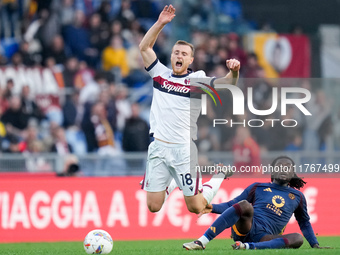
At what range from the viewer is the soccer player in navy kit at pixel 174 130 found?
9.46 meters

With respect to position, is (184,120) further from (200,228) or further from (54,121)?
(54,121)

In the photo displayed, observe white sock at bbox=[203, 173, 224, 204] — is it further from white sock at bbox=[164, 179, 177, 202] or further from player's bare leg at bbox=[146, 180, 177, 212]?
player's bare leg at bbox=[146, 180, 177, 212]

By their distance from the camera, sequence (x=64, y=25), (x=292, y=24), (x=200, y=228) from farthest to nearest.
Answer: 1. (x=292, y=24)
2. (x=64, y=25)
3. (x=200, y=228)

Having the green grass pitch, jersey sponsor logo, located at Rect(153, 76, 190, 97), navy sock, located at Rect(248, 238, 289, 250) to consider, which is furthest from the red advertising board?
navy sock, located at Rect(248, 238, 289, 250)

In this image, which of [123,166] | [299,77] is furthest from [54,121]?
[299,77]

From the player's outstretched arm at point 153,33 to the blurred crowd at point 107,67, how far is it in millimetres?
5078

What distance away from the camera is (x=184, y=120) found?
952 cm

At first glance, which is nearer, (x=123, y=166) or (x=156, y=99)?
(x=156, y=99)

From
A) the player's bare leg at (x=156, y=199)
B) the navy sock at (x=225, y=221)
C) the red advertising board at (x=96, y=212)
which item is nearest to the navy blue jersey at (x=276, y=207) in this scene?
the navy sock at (x=225, y=221)

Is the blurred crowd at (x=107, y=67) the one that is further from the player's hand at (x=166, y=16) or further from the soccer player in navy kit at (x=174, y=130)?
the player's hand at (x=166, y=16)

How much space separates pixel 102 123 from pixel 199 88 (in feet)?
19.9

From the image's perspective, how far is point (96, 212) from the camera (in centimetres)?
1315

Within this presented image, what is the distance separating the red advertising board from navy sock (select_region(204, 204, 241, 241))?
4.60 meters

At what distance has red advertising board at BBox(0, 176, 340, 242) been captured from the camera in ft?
42.2
